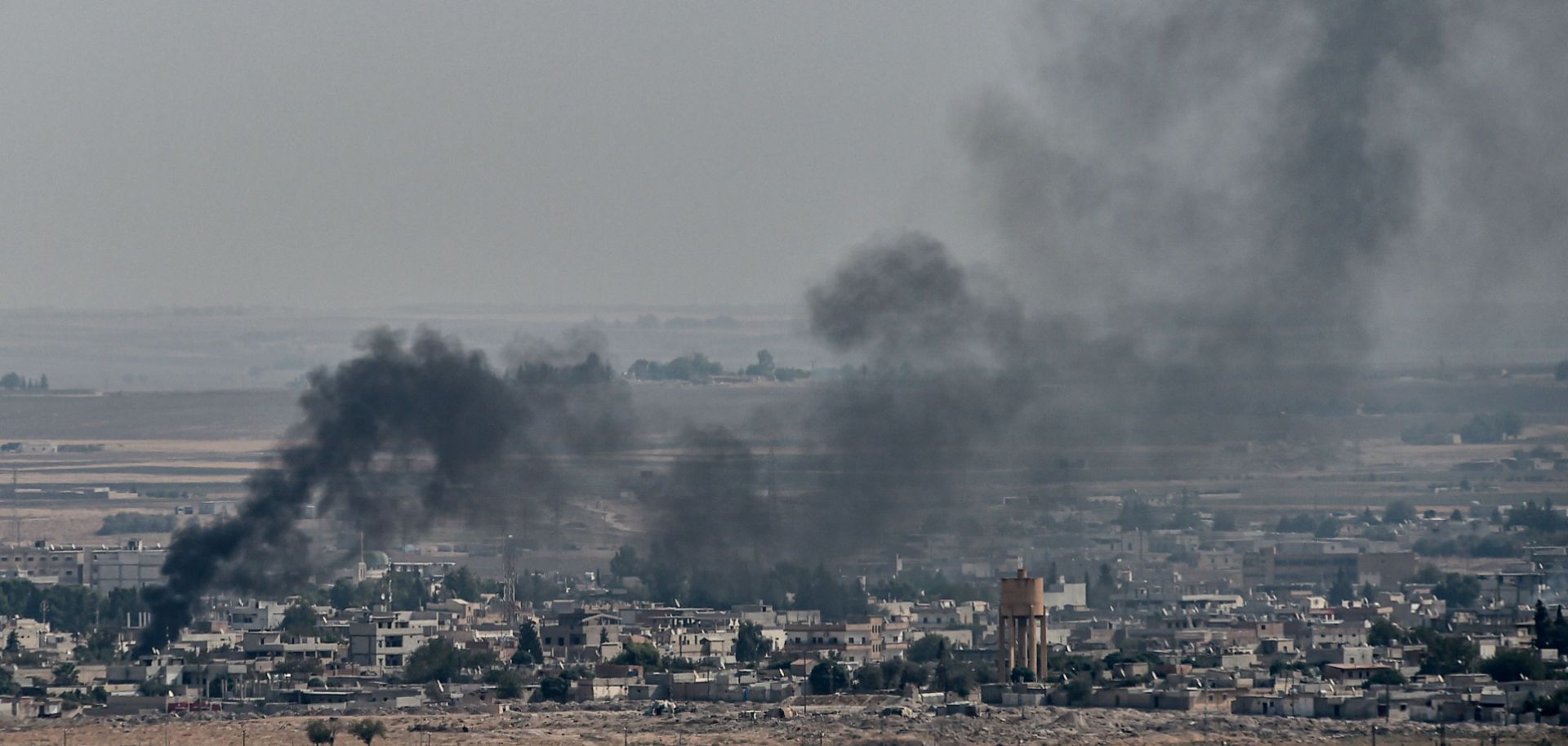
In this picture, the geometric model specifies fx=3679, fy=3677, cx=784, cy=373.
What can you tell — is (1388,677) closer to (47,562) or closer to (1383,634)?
(1383,634)

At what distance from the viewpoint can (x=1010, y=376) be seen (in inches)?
5207

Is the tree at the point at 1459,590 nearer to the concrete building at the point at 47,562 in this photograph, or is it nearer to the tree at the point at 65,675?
the tree at the point at 65,675

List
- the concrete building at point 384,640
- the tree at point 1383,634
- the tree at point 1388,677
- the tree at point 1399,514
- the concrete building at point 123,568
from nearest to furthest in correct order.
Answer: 1. the tree at point 1388,677
2. the tree at point 1383,634
3. the concrete building at point 384,640
4. the concrete building at point 123,568
5. the tree at point 1399,514

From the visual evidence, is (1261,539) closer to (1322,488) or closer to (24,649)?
(1322,488)

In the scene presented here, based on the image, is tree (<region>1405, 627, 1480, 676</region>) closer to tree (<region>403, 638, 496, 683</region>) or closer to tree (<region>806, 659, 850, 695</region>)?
tree (<region>806, 659, 850, 695</region>)

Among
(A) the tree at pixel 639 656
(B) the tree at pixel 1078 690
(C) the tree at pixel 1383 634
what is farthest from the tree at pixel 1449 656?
(A) the tree at pixel 639 656

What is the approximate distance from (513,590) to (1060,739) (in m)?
57.3

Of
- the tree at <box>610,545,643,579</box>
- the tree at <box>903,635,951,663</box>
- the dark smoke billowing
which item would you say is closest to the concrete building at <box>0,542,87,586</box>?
the dark smoke billowing

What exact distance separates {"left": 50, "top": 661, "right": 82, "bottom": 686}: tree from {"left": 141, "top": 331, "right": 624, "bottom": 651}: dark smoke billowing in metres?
5.84

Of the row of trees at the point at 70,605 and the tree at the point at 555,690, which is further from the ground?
the row of trees at the point at 70,605

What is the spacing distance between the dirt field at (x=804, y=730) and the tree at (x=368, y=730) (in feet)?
0.88

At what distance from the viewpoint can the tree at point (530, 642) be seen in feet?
354

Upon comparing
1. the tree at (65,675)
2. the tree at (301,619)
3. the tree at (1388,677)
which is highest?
the tree at (301,619)

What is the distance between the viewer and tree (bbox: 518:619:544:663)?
354ft
